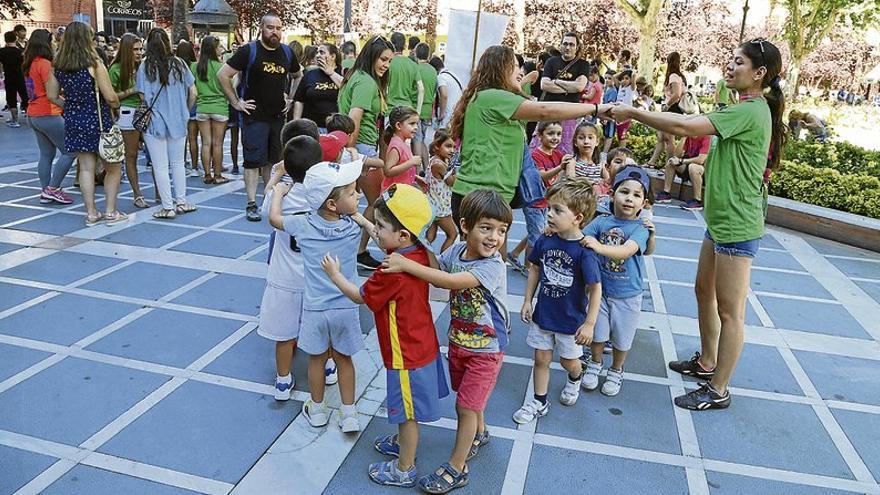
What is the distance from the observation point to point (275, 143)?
7.24 meters

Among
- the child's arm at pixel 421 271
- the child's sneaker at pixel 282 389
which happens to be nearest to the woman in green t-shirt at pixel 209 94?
the child's sneaker at pixel 282 389

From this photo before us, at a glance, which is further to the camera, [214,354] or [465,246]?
[214,354]

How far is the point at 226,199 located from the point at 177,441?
5149mm

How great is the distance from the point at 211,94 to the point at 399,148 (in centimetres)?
406

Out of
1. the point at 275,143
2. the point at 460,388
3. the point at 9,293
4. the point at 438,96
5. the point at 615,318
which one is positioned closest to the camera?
the point at 460,388

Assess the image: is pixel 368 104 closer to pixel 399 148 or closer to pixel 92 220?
pixel 399 148

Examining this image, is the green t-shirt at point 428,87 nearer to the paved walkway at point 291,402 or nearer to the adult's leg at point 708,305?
the paved walkway at point 291,402

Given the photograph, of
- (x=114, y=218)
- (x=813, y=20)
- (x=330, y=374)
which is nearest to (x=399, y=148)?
(x=330, y=374)

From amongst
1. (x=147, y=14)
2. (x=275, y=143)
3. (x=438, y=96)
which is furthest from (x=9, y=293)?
(x=147, y=14)

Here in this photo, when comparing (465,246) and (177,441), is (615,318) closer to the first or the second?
(465,246)

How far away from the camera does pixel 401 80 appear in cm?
766

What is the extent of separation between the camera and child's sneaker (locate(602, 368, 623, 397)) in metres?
4.00

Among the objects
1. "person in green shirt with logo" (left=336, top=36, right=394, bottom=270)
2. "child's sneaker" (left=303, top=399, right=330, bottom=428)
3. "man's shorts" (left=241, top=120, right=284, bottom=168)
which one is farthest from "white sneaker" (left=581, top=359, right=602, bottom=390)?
"man's shorts" (left=241, top=120, right=284, bottom=168)

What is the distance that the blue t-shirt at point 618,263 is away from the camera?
12.7 ft
